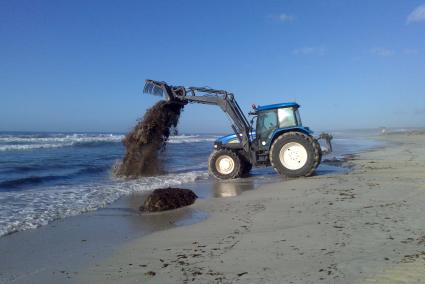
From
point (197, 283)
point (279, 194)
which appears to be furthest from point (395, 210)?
point (197, 283)

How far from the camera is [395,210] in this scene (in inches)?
257

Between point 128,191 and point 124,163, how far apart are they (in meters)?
3.52

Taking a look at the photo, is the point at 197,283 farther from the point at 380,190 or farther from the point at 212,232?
the point at 380,190

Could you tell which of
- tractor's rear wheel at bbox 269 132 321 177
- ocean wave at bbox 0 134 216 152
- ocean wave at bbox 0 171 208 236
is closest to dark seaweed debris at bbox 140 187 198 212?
ocean wave at bbox 0 171 208 236

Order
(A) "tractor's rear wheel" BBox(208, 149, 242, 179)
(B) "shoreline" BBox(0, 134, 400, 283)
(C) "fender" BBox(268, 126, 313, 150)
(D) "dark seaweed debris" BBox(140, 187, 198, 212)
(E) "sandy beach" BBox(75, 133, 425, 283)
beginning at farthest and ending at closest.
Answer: (A) "tractor's rear wheel" BBox(208, 149, 242, 179) < (C) "fender" BBox(268, 126, 313, 150) < (D) "dark seaweed debris" BBox(140, 187, 198, 212) < (B) "shoreline" BBox(0, 134, 400, 283) < (E) "sandy beach" BBox(75, 133, 425, 283)

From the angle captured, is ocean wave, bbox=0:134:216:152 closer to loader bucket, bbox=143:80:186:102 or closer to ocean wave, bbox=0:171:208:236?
loader bucket, bbox=143:80:186:102

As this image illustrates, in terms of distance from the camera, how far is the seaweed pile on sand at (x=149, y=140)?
45.5 ft

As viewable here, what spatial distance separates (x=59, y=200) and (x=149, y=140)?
5271 mm

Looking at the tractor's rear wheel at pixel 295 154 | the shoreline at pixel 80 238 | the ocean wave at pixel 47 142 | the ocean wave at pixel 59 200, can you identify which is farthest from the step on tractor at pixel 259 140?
the ocean wave at pixel 47 142

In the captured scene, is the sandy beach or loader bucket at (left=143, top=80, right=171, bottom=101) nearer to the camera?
the sandy beach

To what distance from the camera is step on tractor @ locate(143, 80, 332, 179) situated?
1202 centimetres

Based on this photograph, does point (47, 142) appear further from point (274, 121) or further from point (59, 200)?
point (59, 200)

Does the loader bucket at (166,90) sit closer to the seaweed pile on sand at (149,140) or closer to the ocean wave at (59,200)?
the seaweed pile on sand at (149,140)

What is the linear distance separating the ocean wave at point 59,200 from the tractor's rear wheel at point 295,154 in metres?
3.00
